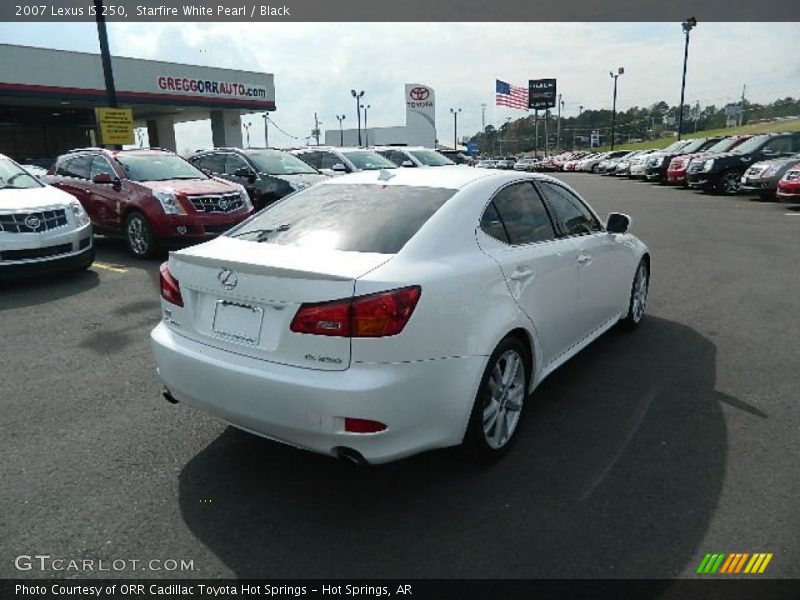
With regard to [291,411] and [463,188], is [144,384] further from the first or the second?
[463,188]

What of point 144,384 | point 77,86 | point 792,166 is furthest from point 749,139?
point 77,86

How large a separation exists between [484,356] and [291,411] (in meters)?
0.98

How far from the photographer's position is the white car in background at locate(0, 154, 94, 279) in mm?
6922

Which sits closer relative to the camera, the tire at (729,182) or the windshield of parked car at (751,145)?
the windshield of parked car at (751,145)

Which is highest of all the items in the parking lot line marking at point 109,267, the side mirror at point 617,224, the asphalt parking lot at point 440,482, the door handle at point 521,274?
the side mirror at point 617,224

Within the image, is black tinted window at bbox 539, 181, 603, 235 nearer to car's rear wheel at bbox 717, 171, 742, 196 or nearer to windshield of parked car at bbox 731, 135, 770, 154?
car's rear wheel at bbox 717, 171, 742, 196

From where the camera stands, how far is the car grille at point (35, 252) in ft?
22.6

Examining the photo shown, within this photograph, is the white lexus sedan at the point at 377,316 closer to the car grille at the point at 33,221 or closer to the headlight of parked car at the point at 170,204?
the car grille at the point at 33,221

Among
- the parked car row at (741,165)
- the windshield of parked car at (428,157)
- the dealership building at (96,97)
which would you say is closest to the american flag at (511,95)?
the dealership building at (96,97)

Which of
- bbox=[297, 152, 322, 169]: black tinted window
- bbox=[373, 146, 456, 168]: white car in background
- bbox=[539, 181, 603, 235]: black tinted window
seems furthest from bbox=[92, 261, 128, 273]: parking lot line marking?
bbox=[373, 146, 456, 168]: white car in background

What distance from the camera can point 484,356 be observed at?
2.95 metres

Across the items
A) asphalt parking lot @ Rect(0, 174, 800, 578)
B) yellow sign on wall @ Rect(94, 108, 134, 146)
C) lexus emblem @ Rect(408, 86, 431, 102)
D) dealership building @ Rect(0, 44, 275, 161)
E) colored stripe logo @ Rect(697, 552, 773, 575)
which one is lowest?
colored stripe logo @ Rect(697, 552, 773, 575)

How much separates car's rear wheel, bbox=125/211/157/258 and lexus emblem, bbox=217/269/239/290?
6441mm

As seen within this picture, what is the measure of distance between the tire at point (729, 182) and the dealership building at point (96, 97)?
2878 centimetres
